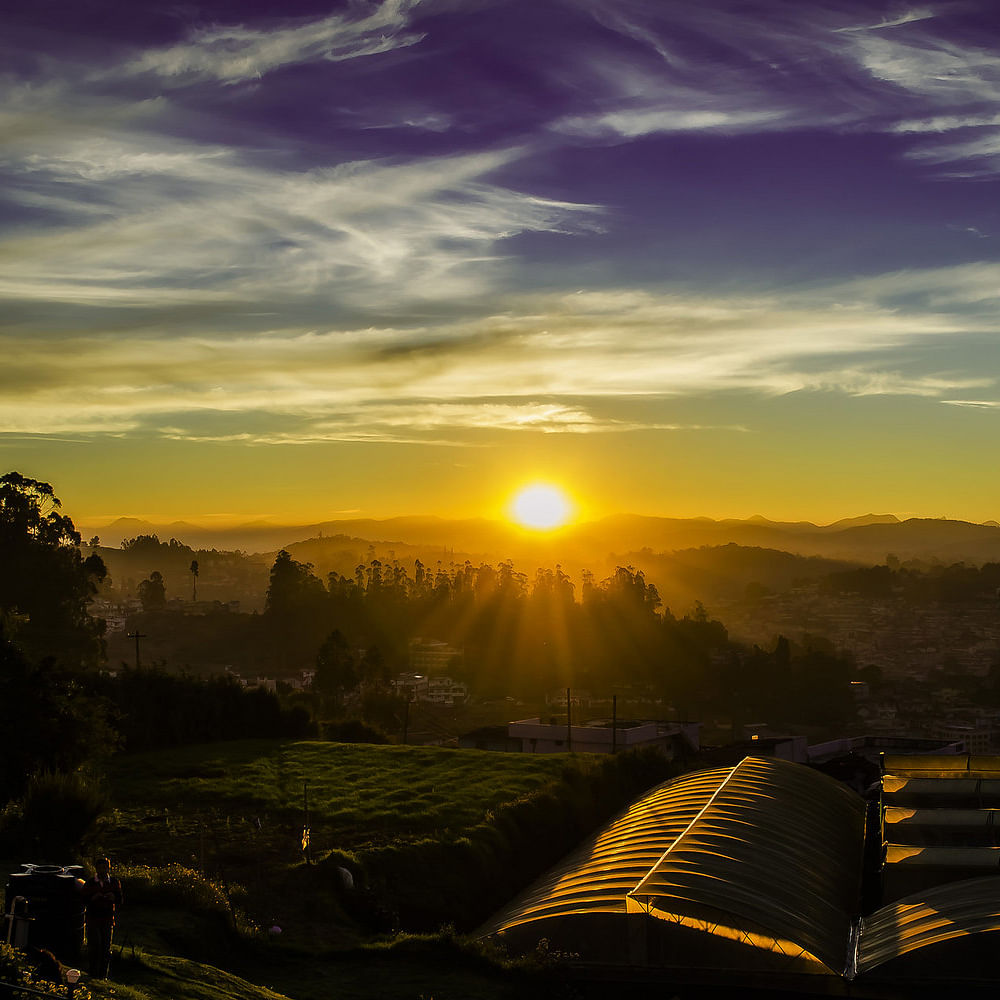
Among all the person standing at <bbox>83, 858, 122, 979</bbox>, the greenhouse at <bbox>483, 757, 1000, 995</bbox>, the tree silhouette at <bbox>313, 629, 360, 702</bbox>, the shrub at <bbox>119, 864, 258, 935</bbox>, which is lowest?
the tree silhouette at <bbox>313, 629, 360, 702</bbox>

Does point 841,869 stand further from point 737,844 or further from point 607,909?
point 607,909

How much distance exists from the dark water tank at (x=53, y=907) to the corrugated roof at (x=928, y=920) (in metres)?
10.6

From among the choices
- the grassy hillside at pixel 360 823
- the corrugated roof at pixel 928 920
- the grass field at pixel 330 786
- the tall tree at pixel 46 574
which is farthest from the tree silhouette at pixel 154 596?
the corrugated roof at pixel 928 920

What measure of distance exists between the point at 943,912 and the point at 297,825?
13.4 m

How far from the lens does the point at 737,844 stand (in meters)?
21.7

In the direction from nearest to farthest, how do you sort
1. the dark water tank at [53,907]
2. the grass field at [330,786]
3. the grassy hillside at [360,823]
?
the dark water tank at [53,907]
the grassy hillside at [360,823]
the grass field at [330,786]

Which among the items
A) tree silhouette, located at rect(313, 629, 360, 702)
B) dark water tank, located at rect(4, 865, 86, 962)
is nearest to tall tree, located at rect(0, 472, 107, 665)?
tree silhouette, located at rect(313, 629, 360, 702)

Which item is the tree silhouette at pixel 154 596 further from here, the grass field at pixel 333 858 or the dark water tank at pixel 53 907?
the dark water tank at pixel 53 907

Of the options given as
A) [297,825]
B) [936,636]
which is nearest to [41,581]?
[297,825]

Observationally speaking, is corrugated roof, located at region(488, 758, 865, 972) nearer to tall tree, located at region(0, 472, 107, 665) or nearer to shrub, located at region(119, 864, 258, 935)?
shrub, located at region(119, 864, 258, 935)

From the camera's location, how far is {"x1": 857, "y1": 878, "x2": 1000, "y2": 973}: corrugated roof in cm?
1662

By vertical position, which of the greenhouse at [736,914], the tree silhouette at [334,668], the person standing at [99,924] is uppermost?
the person standing at [99,924]

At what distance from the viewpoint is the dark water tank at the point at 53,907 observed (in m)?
11.7

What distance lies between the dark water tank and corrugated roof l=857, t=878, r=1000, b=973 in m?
10.6
